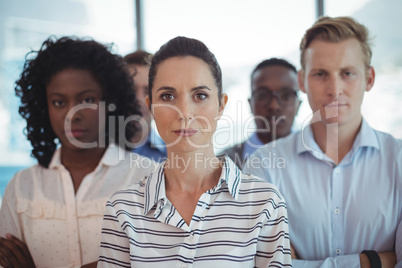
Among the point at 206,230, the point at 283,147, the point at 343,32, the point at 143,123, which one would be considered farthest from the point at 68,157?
the point at 343,32

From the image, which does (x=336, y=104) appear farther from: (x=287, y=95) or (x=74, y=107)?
(x=74, y=107)

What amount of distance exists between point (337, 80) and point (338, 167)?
1.35 feet

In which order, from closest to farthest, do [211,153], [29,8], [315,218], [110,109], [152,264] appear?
[152,264] < [211,153] < [315,218] < [110,109] < [29,8]

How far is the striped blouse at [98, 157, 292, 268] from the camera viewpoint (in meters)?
1.29

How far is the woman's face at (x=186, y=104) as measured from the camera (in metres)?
1.35

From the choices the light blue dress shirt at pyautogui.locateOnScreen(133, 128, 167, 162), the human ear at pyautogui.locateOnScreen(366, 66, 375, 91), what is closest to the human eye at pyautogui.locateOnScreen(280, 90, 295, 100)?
the human ear at pyautogui.locateOnScreen(366, 66, 375, 91)

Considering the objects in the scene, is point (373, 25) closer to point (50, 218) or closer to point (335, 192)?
point (335, 192)

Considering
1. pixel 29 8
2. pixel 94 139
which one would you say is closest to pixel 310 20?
pixel 94 139

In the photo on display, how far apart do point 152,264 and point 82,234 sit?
0.59 metres

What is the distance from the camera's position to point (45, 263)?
5.71 ft

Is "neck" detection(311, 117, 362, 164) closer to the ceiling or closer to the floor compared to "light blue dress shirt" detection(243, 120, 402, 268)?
closer to the ceiling

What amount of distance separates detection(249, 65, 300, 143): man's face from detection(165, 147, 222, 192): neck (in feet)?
3.32

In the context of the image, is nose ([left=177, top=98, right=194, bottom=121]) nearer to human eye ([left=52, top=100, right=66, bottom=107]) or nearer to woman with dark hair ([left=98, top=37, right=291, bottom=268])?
woman with dark hair ([left=98, top=37, right=291, bottom=268])

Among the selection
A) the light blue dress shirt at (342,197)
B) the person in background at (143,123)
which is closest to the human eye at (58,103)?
the person in background at (143,123)
